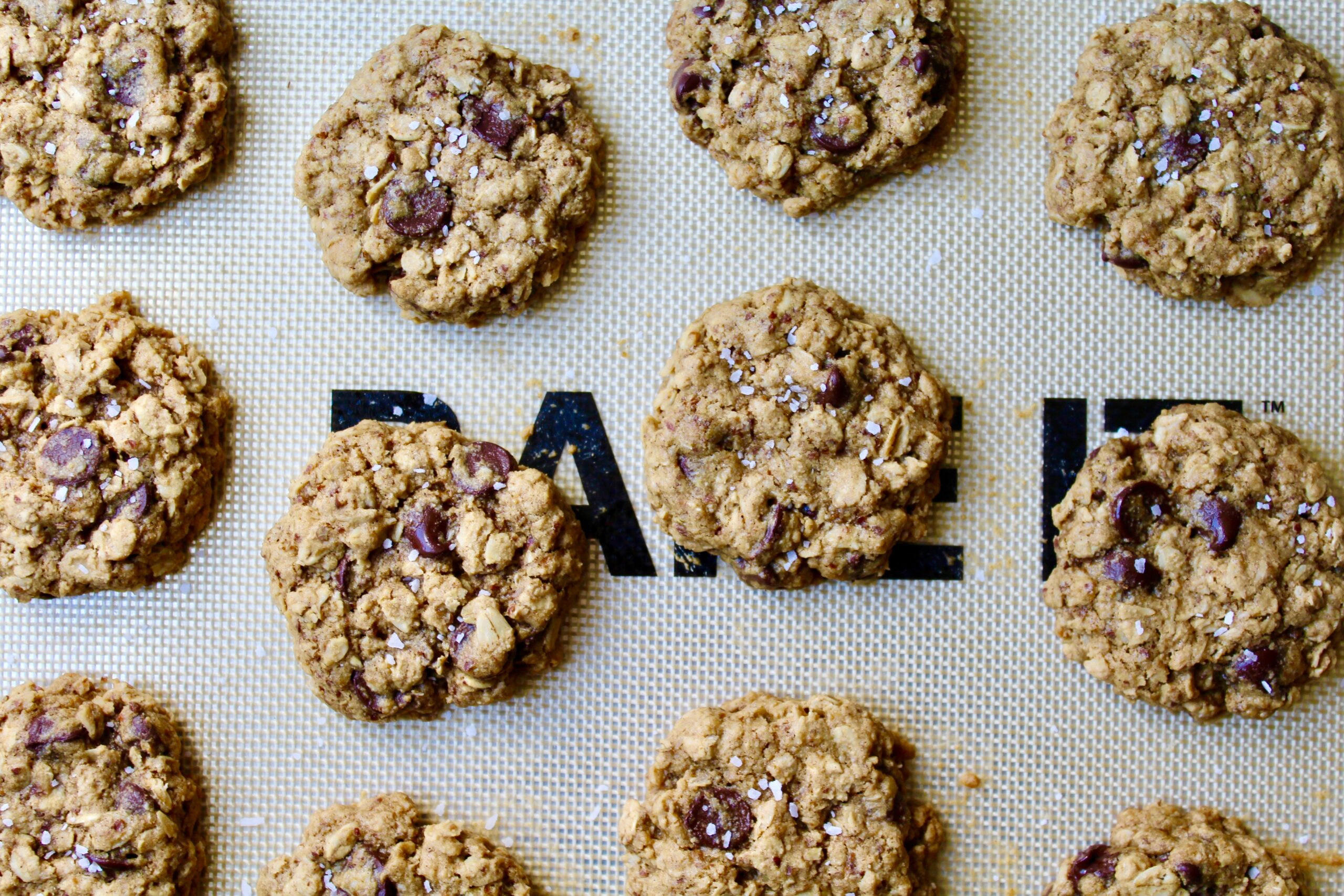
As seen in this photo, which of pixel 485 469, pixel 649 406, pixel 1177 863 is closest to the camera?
pixel 1177 863

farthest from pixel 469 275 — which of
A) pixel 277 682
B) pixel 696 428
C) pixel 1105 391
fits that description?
pixel 1105 391

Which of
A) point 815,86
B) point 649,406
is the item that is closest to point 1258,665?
point 649,406

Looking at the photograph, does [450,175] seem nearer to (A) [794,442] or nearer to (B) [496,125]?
(B) [496,125]

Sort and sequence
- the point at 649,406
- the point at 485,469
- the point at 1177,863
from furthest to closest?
the point at 649,406 < the point at 485,469 < the point at 1177,863

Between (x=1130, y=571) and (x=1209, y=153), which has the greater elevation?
(x=1209, y=153)

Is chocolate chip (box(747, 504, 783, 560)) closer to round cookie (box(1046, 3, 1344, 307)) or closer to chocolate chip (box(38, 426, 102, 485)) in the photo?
round cookie (box(1046, 3, 1344, 307))

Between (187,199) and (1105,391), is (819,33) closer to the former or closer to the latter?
(1105,391)

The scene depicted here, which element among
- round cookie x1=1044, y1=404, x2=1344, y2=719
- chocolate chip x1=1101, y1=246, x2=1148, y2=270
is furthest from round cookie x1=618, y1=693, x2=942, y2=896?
chocolate chip x1=1101, y1=246, x2=1148, y2=270
